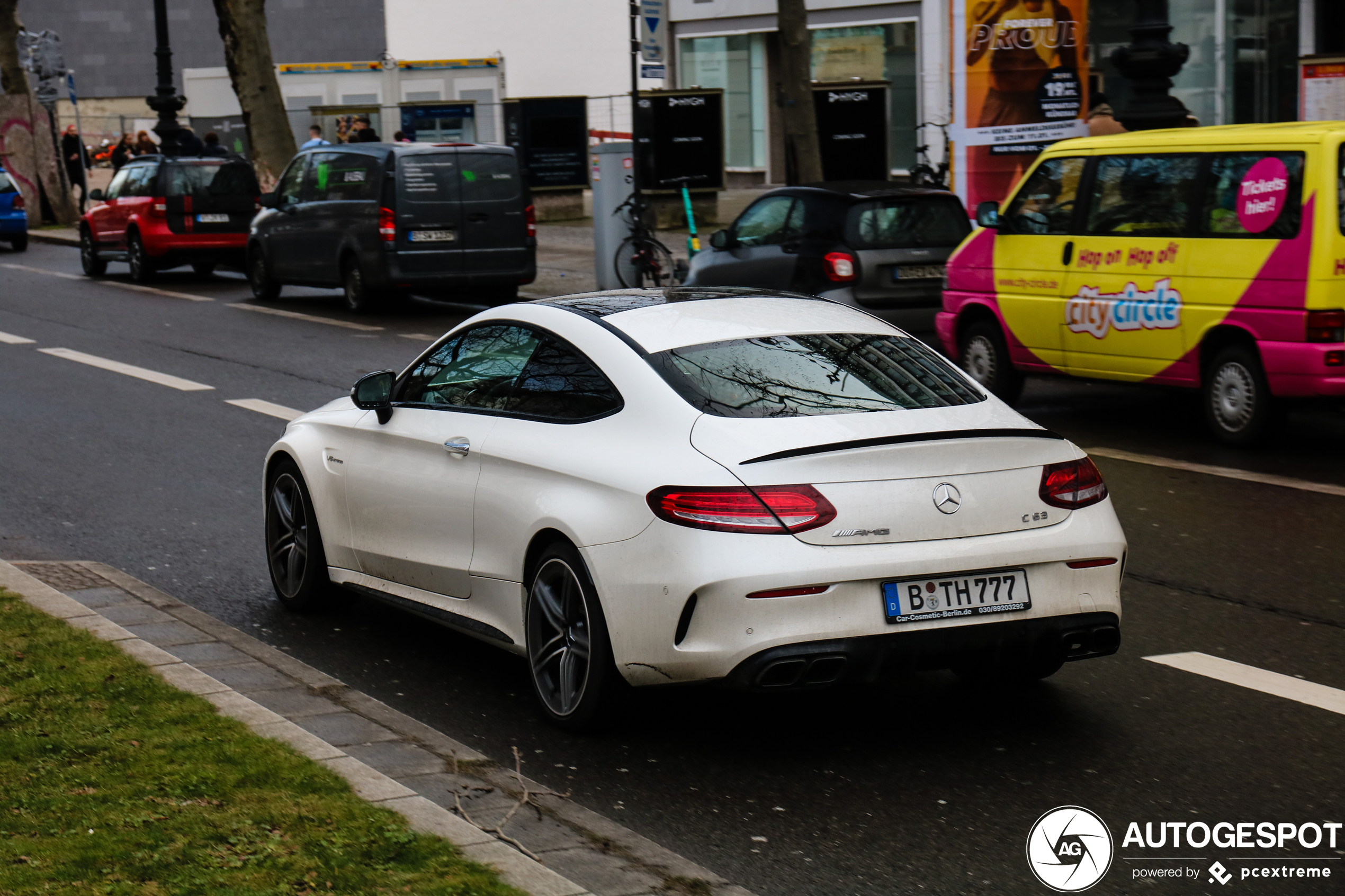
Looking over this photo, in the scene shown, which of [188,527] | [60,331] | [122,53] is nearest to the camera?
[188,527]

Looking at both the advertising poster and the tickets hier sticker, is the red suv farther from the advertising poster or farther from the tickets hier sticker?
the tickets hier sticker

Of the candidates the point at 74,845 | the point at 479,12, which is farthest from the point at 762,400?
the point at 479,12

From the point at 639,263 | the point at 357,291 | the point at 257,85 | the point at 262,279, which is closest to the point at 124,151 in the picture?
the point at 257,85

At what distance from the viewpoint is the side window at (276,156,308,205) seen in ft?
72.4

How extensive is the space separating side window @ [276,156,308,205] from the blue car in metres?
11.6

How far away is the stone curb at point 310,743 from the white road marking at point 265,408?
18.0 ft

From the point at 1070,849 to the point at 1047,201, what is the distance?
327 inches

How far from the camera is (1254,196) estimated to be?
10844mm

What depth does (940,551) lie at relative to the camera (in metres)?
5.33

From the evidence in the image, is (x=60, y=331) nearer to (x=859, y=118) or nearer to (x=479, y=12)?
(x=859, y=118)

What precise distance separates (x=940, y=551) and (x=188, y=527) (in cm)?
525

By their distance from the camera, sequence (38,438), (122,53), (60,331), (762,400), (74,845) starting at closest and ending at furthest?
(74,845), (762,400), (38,438), (60,331), (122,53)

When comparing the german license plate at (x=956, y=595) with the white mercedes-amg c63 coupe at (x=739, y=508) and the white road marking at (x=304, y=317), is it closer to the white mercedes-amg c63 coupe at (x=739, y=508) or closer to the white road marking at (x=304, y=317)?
the white mercedes-amg c63 coupe at (x=739, y=508)

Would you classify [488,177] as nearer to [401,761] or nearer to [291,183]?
[291,183]
